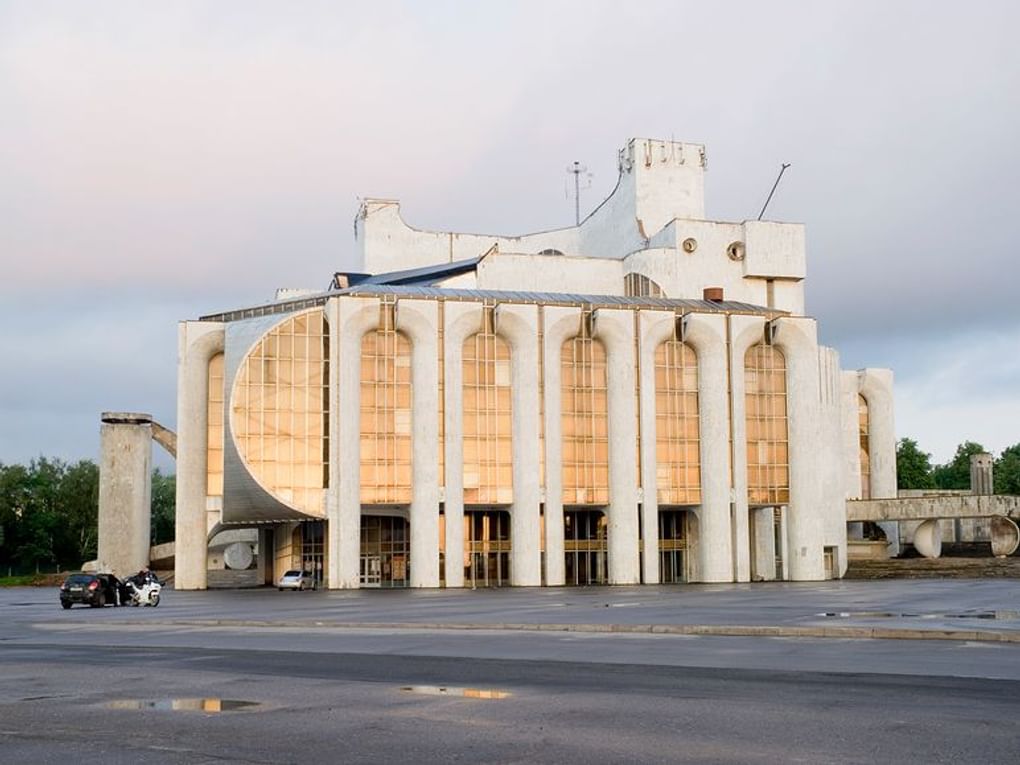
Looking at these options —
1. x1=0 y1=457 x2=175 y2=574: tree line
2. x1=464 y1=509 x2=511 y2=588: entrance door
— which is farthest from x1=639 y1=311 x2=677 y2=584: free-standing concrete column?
x1=0 y1=457 x2=175 y2=574: tree line

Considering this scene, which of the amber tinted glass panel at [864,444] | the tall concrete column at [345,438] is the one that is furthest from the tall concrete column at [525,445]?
the amber tinted glass panel at [864,444]

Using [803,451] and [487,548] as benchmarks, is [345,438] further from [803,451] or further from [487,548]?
[803,451]

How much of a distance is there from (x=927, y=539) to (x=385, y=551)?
129 feet

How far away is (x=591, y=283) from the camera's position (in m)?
84.0

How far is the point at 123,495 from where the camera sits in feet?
241

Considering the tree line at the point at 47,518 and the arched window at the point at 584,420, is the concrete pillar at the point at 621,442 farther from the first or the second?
the tree line at the point at 47,518

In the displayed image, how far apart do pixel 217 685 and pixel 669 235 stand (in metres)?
69.1

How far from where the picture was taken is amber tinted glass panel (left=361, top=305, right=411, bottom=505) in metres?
66.7

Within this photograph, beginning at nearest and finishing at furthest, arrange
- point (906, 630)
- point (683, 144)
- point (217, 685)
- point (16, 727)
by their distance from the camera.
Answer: point (16, 727)
point (217, 685)
point (906, 630)
point (683, 144)

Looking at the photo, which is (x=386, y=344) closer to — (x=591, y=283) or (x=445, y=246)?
(x=591, y=283)

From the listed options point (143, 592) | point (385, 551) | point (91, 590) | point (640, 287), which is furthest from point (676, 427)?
point (91, 590)

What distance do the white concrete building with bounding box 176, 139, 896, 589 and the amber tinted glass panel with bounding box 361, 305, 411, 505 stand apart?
3.8 inches

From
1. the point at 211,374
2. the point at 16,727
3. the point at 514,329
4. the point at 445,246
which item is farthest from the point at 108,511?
the point at 16,727

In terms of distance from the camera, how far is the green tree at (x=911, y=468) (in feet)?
450
